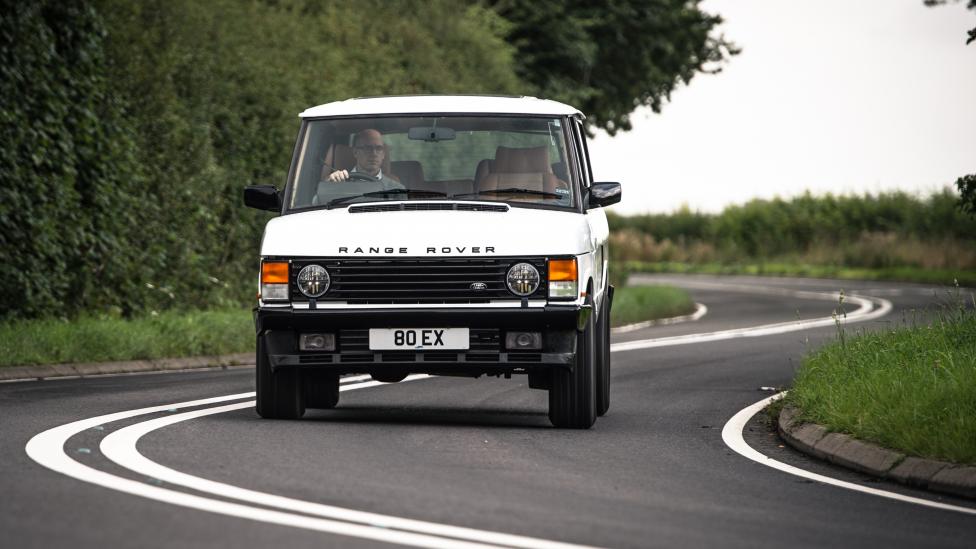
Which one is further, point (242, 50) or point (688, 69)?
point (688, 69)

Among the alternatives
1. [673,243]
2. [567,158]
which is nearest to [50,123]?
[567,158]

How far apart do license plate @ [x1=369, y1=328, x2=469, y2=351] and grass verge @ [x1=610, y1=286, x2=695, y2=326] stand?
18.6m

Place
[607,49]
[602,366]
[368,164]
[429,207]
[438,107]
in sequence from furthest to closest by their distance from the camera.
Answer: [607,49]
[602,366]
[438,107]
[368,164]
[429,207]

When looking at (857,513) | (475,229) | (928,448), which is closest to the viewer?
(857,513)

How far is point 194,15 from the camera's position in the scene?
24062mm

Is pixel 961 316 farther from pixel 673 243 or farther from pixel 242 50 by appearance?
pixel 673 243

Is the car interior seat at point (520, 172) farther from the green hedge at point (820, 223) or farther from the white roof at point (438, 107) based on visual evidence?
the green hedge at point (820, 223)

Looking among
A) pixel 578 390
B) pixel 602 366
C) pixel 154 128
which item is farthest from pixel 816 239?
pixel 578 390

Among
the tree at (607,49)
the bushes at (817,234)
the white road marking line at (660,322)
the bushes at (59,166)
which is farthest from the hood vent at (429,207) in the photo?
the bushes at (817,234)

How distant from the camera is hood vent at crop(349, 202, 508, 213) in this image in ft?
37.9

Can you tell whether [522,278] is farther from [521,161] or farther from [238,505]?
[238,505]

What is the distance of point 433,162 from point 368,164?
0.48 m

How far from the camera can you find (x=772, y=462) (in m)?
10.3

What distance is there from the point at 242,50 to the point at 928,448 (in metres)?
16.9
